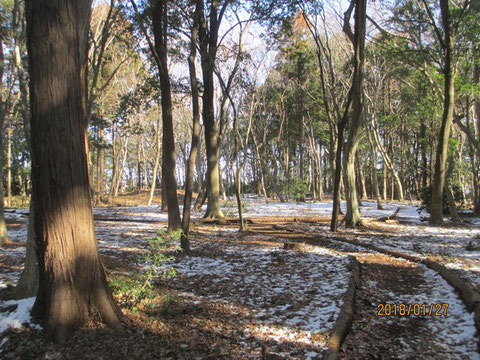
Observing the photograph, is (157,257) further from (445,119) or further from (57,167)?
(445,119)

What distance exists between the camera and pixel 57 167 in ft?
9.66

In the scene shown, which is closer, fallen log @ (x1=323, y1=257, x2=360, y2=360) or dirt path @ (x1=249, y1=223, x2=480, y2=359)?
fallen log @ (x1=323, y1=257, x2=360, y2=360)

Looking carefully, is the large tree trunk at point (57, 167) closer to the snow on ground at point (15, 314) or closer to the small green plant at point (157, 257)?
the snow on ground at point (15, 314)

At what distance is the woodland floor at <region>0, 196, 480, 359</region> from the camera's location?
9.82 ft

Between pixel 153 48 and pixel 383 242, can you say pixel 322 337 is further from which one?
pixel 153 48

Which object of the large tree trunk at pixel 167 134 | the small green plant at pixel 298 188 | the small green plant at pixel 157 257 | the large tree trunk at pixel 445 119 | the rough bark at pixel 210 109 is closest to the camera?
the small green plant at pixel 157 257

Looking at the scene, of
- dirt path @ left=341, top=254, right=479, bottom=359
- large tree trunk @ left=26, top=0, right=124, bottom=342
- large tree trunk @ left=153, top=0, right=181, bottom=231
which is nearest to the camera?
→ large tree trunk @ left=26, top=0, right=124, bottom=342

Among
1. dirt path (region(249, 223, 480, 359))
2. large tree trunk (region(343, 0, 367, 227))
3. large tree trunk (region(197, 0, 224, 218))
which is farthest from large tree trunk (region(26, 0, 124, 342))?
large tree trunk (region(197, 0, 224, 218))

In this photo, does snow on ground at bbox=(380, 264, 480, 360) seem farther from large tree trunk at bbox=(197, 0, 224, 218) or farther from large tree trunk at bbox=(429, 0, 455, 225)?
large tree trunk at bbox=(197, 0, 224, 218)
